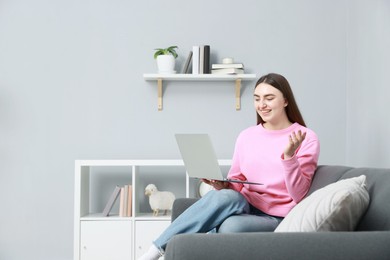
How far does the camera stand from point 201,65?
4203 millimetres

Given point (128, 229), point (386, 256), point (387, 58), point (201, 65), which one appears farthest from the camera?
point (201, 65)

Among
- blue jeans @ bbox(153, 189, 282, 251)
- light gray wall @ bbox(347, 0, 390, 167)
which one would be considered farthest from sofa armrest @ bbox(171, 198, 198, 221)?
light gray wall @ bbox(347, 0, 390, 167)

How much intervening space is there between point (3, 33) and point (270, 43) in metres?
1.81

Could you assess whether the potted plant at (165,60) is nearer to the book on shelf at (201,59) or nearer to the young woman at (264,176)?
the book on shelf at (201,59)

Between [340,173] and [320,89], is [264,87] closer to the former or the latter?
[340,173]

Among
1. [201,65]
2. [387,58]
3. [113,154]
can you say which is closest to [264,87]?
[387,58]

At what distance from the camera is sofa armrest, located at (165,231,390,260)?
5.16 feet

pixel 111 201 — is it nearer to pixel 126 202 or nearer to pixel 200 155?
pixel 126 202

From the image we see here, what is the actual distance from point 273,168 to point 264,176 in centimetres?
6

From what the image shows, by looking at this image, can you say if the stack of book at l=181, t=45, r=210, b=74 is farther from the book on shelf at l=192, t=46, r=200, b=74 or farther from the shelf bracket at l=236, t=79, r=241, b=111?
the shelf bracket at l=236, t=79, r=241, b=111

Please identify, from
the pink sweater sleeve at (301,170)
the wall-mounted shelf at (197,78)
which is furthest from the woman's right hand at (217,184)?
the wall-mounted shelf at (197,78)

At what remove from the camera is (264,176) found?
8.64 feet

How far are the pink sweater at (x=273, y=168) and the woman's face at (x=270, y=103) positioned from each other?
65 millimetres

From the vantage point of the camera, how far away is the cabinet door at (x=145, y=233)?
3857 mm
